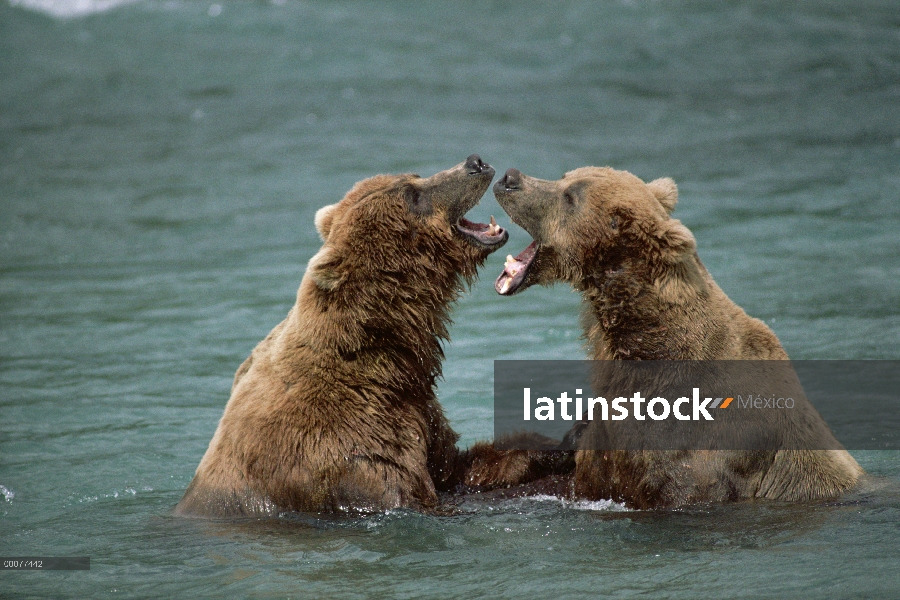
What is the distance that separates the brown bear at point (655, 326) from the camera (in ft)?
18.2

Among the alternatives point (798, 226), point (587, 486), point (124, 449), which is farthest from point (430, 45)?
point (587, 486)

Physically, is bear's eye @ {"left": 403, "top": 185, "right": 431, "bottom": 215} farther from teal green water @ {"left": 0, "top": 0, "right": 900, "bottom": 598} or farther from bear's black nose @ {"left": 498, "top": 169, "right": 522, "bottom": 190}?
teal green water @ {"left": 0, "top": 0, "right": 900, "bottom": 598}

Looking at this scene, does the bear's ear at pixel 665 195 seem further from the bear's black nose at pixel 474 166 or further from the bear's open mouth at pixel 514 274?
the bear's black nose at pixel 474 166

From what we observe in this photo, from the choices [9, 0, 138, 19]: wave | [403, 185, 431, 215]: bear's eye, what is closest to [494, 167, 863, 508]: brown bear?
[403, 185, 431, 215]: bear's eye

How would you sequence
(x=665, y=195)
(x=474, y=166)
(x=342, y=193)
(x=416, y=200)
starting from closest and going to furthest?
1. (x=665, y=195)
2. (x=416, y=200)
3. (x=474, y=166)
4. (x=342, y=193)

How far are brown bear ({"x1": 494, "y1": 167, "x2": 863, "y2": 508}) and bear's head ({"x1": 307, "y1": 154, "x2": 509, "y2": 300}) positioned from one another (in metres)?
0.31

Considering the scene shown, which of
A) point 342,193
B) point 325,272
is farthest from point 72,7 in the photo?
point 325,272

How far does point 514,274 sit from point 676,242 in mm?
921

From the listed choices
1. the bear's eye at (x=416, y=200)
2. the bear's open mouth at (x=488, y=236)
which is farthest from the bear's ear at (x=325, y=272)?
the bear's open mouth at (x=488, y=236)

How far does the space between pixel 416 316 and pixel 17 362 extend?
4731 millimetres

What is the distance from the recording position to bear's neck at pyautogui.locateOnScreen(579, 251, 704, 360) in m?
5.54

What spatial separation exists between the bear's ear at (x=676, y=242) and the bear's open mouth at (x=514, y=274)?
743 mm

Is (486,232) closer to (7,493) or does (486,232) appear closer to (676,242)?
(676,242)

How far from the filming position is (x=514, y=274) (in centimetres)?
606
